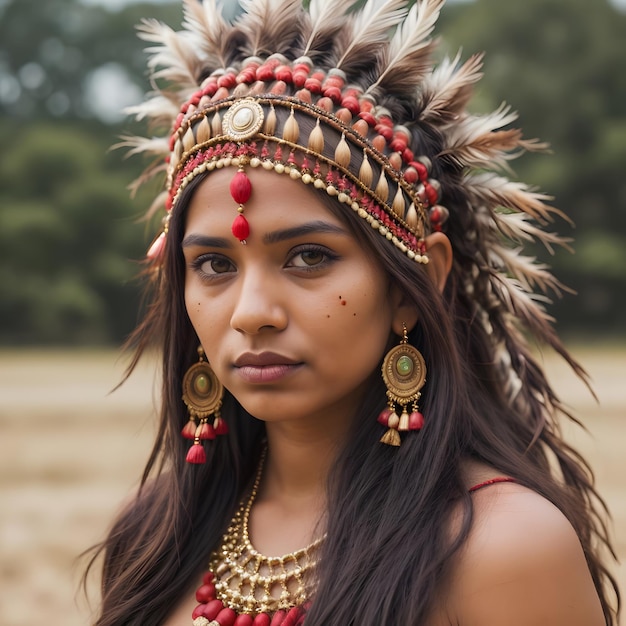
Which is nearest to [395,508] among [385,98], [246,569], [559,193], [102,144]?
[246,569]

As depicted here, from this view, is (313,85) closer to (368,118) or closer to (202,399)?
(368,118)

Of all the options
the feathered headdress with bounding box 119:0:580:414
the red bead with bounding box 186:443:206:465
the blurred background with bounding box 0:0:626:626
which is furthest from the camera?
the blurred background with bounding box 0:0:626:626

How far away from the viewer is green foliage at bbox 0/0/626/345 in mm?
32156

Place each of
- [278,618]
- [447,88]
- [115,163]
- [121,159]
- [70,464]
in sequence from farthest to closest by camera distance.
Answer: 1. [115,163]
2. [121,159]
3. [70,464]
4. [447,88]
5. [278,618]

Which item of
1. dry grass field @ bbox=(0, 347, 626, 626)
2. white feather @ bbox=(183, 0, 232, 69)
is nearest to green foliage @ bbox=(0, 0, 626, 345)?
dry grass field @ bbox=(0, 347, 626, 626)

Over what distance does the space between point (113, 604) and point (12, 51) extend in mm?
39506

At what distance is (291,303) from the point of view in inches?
96.6

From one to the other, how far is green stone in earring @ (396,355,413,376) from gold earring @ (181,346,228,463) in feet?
2.17

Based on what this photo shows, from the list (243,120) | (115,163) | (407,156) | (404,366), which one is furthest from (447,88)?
(115,163)

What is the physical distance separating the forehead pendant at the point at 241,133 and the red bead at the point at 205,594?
3.58 ft

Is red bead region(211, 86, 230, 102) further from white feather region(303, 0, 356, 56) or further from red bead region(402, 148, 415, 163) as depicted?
red bead region(402, 148, 415, 163)

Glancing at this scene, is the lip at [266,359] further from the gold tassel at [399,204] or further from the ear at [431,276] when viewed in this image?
the gold tassel at [399,204]

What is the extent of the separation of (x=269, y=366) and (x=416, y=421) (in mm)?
458

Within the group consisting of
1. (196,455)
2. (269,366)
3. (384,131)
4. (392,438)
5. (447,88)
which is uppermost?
(447,88)
